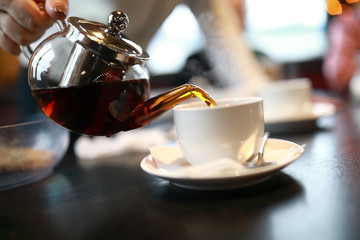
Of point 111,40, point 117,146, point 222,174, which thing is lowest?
point 117,146

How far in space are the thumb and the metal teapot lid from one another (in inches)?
2.4

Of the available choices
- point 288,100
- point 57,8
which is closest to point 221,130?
point 57,8

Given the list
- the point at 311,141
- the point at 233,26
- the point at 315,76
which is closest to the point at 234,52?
the point at 233,26

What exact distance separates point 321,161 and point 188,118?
0.73 feet

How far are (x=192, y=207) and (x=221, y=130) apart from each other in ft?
0.40

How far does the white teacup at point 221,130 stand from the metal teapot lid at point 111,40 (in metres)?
0.10

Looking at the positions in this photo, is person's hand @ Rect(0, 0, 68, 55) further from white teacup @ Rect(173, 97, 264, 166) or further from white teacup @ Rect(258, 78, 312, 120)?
white teacup @ Rect(258, 78, 312, 120)

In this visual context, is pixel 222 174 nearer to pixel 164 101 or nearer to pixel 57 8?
pixel 164 101

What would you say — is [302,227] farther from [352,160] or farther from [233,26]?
[233,26]

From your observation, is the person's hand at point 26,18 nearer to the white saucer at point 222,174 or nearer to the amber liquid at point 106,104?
the amber liquid at point 106,104

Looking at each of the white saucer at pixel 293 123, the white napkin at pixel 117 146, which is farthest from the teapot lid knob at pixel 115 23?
the white saucer at pixel 293 123

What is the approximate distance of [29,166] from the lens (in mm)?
659

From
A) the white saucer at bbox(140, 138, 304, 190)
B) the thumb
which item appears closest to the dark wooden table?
the white saucer at bbox(140, 138, 304, 190)

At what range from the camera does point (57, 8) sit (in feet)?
1.87
